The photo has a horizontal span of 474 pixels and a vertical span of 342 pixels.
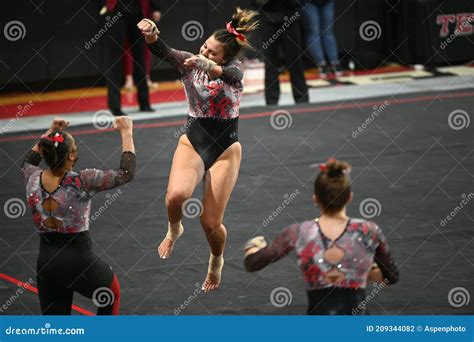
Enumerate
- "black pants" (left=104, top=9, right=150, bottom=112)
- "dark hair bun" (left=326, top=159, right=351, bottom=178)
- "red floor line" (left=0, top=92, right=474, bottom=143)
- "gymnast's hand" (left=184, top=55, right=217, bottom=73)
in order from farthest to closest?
"black pants" (left=104, top=9, right=150, bottom=112)
"red floor line" (left=0, top=92, right=474, bottom=143)
"gymnast's hand" (left=184, top=55, right=217, bottom=73)
"dark hair bun" (left=326, top=159, right=351, bottom=178)

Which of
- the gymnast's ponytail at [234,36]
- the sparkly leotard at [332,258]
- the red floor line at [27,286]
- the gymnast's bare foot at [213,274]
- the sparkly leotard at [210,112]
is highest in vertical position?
the gymnast's ponytail at [234,36]

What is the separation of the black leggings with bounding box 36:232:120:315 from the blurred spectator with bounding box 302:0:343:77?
1104 centimetres

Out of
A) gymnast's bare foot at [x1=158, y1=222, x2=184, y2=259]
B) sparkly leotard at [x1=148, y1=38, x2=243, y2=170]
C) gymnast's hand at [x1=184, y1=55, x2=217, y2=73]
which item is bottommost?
gymnast's bare foot at [x1=158, y1=222, x2=184, y2=259]

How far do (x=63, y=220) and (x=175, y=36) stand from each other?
11.0 metres

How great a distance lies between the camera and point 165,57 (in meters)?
7.86

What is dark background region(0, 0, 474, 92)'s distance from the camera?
15.8m

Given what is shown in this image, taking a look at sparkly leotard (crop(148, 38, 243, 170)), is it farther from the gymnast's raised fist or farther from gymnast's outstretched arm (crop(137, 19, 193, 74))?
the gymnast's raised fist

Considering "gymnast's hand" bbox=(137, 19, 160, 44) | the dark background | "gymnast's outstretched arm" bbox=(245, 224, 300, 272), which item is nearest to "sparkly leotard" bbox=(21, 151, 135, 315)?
"gymnast's outstretched arm" bbox=(245, 224, 300, 272)

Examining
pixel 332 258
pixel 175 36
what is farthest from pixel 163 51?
pixel 175 36

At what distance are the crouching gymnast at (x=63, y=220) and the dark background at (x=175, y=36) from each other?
28.0 ft

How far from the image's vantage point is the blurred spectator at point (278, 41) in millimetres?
14859

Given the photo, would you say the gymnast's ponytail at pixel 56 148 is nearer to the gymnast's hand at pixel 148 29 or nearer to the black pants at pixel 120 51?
the gymnast's hand at pixel 148 29

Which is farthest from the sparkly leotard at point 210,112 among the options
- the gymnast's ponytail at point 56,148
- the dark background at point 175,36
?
the dark background at point 175,36
